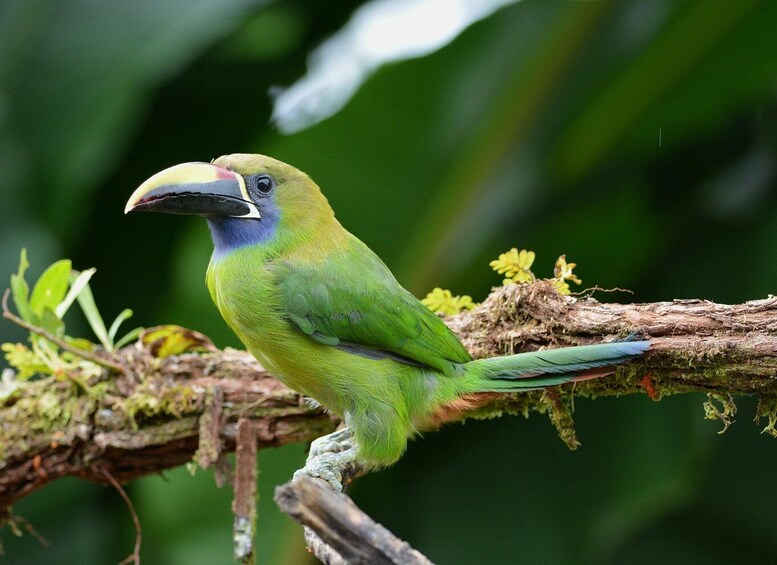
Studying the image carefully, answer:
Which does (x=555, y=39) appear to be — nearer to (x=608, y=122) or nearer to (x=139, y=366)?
(x=608, y=122)

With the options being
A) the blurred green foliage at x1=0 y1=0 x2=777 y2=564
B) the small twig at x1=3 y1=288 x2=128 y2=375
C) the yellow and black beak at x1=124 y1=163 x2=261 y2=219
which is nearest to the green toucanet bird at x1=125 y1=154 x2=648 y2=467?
the yellow and black beak at x1=124 y1=163 x2=261 y2=219

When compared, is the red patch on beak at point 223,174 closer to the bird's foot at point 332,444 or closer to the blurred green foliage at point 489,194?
the bird's foot at point 332,444

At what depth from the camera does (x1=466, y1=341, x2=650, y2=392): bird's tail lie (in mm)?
2748

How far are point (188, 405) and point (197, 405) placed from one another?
4 centimetres

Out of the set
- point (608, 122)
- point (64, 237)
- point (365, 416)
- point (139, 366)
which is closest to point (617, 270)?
point (608, 122)

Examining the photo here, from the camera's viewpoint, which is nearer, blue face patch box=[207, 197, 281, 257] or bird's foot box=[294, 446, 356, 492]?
bird's foot box=[294, 446, 356, 492]

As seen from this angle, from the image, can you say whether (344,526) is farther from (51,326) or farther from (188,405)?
(51,326)

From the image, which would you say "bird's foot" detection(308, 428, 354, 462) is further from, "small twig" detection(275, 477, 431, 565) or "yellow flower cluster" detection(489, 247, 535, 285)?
"small twig" detection(275, 477, 431, 565)

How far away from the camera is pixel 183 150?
5.32 meters

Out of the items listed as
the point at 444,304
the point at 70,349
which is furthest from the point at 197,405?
the point at 444,304

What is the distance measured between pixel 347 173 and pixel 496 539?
2.01 meters

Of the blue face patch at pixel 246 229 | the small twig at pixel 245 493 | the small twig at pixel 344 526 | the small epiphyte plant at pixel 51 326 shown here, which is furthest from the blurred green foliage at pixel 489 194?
the small twig at pixel 344 526

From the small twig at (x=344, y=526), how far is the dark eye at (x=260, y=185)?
1.44 meters

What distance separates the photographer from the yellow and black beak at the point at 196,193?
3.04 m
